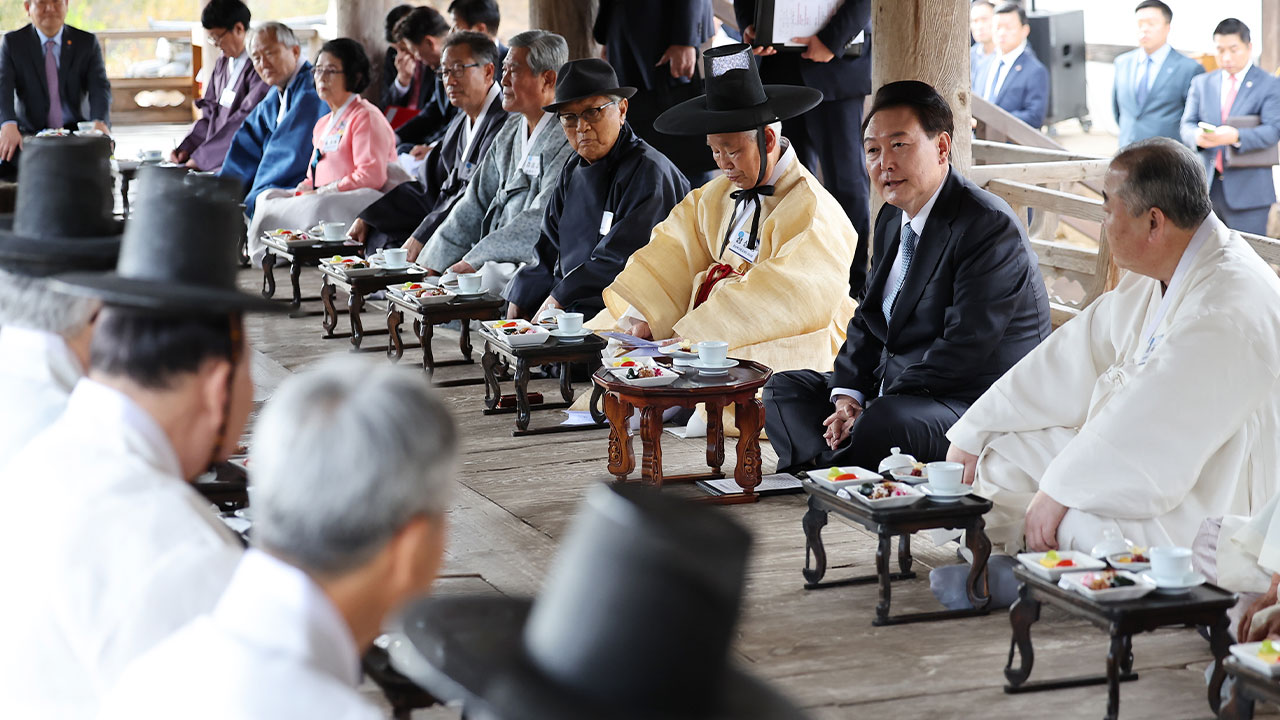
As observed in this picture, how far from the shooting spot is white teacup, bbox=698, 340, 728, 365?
445 centimetres

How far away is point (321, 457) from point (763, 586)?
2.52 meters

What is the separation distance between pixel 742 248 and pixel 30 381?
334cm

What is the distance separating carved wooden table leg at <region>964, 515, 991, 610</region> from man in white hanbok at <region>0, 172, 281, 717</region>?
2023mm

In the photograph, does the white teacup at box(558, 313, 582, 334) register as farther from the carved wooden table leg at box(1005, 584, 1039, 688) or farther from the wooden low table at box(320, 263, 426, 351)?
the carved wooden table leg at box(1005, 584, 1039, 688)

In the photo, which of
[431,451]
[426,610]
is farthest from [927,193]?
[431,451]

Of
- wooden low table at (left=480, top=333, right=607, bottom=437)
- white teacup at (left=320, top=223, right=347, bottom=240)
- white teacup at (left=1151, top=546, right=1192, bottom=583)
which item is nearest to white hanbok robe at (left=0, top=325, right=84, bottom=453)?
white teacup at (left=1151, top=546, right=1192, bottom=583)

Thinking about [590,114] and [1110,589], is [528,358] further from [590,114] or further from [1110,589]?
[1110,589]

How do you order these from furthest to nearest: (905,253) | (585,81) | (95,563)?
(585,81) < (905,253) < (95,563)

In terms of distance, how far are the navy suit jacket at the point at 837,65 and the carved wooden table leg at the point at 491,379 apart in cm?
208

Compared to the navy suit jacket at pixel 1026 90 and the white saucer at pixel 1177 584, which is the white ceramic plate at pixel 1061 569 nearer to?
the white saucer at pixel 1177 584

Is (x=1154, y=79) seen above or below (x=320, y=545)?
above

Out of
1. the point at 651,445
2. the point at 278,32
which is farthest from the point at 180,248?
the point at 278,32

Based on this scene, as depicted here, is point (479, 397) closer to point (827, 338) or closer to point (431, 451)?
point (827, 338)

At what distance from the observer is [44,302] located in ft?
7.50
